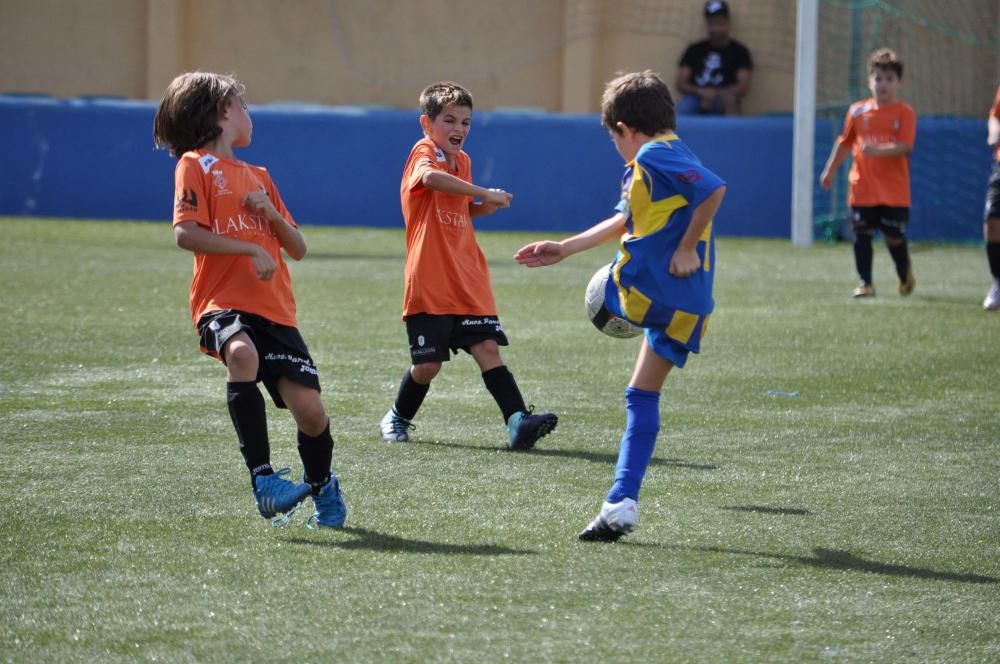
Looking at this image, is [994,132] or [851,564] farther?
[994,132]

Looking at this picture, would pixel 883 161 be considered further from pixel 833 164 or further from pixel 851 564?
pixel 851 564

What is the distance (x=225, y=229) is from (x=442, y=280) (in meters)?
1.66

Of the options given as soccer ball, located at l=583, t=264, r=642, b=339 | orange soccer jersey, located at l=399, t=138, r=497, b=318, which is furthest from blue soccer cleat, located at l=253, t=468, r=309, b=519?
orange soccer jersey, located at l=399, t=138, r=497, b=318

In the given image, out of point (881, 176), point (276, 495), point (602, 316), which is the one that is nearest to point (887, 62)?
point (881, 176)

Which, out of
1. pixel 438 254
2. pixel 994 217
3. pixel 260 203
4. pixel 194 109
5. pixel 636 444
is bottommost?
pixel 636 444

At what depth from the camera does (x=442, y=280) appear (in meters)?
5.91

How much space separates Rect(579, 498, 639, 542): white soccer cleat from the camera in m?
4.18

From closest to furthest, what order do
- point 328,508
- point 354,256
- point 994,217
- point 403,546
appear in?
point 403,546, point 328,508, point 994,217, point 354,256

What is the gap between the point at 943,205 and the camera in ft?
54.2

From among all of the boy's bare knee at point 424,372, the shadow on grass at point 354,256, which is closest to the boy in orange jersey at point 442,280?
the boy's bare knee at point 424,372

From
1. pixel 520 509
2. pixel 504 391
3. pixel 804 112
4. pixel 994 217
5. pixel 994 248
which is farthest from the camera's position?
pixel 804 112

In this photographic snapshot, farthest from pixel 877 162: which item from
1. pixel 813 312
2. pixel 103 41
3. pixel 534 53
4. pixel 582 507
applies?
pixel 103 41

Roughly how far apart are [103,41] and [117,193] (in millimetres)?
3861

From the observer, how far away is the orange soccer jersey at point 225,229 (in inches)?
170
